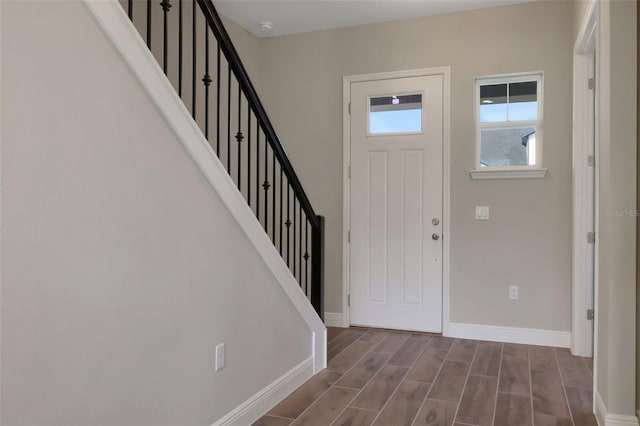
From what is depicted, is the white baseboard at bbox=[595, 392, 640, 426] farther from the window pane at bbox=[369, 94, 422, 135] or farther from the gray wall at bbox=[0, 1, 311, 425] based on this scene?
the window pane at bbox=[369, 94, 422, 135]

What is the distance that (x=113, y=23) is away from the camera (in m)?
1.50

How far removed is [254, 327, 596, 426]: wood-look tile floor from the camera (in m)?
2.45

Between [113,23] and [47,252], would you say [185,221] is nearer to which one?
[47,252]

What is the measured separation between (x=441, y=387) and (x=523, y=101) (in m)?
2.45

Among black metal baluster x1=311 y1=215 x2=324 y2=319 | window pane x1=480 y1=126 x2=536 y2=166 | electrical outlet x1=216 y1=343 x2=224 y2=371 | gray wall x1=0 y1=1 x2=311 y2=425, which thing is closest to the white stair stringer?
gray wall x1=0 y1=1 x2=311 y2=425

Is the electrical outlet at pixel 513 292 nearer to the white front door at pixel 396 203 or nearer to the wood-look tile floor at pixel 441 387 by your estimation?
the wood-look tile floor at pixel 441 387

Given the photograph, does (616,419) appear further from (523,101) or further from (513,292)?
(523,101)

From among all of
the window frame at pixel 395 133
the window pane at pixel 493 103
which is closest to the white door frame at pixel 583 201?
the window pane at pixel 493 103

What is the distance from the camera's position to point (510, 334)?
3.89 m

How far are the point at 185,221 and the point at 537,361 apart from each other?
278cm

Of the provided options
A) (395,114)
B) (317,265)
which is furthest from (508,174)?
(317,265)

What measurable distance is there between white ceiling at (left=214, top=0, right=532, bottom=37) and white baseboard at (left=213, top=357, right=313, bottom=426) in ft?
9.30

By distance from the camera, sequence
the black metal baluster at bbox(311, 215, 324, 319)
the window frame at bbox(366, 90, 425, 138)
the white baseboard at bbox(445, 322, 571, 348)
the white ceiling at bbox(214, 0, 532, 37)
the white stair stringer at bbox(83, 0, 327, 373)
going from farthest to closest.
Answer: the window frame at bbox(366, 90, 425, 138) < the white ceiling at bbox(214, 0, 532, 37) < the white baseboard at bbox(445, 322, 571, 348) < the black metal baluster at bbox(311, 215, 324, 319) < the white stair stringer at bbox(83, 0, 327, 373)

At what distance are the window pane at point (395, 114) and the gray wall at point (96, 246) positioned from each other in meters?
2.54
